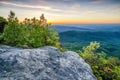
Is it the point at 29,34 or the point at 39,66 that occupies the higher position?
the point at 29,34

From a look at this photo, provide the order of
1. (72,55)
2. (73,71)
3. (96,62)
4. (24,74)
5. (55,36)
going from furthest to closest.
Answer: (96,62) → (55,36) → (72,55) → (73,71) → (24,74)

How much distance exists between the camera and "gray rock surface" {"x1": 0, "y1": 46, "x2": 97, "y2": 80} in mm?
16153

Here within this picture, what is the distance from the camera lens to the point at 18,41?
24.2 m

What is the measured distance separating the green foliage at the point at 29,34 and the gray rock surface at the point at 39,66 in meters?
3.96

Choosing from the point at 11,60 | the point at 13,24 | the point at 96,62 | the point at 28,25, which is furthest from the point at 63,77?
the point at 96,62

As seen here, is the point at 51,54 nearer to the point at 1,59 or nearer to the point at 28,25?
the point at 1,59

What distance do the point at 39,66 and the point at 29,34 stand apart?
9.37 metres

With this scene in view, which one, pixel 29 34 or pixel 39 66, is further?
pixel 29 34

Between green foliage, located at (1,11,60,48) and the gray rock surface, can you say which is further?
green foliage, located at (1,11,60,48)

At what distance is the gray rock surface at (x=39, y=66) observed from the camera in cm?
1615

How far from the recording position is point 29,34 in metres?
26.3

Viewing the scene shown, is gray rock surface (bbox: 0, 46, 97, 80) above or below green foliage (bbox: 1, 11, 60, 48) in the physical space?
below

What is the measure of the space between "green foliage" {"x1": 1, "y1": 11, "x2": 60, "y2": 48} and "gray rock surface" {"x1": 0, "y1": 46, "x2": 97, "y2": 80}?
3955 millimetres

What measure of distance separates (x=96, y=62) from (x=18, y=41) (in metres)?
14.6
